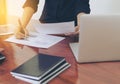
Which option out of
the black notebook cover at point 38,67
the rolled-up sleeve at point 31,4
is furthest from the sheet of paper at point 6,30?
the black notebook cover at point 38,67

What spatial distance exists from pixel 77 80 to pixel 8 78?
308 mm

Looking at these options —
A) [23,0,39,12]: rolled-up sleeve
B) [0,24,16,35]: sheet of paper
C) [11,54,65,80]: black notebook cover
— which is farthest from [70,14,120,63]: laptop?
[23,0,39,12]: rolled-up sleeve

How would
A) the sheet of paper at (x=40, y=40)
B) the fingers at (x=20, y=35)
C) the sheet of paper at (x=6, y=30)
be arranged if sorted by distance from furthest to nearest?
the sheet of paper at (x=6, y=30) → the fingers at (x=20, y=35) → the sheet of paper at (x=40, y=40)

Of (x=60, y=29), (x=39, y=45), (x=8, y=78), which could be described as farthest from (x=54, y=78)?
(x=60, y=29)

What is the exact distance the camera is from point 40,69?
0.99 meters

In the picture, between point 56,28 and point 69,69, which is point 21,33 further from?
point 69,69

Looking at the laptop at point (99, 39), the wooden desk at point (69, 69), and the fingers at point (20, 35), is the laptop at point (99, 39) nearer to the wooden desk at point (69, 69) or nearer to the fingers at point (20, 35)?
the wooden desk at point (69, 69)

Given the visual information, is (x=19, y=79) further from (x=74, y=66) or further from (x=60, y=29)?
(x=60, y=29)

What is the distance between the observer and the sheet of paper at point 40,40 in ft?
4.62

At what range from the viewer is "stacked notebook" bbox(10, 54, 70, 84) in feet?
3.10

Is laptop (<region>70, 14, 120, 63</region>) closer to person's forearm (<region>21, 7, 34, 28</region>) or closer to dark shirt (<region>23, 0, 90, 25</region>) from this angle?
person's forearm (<region>21, 7, 34, 28</region>)

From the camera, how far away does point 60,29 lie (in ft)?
5.29

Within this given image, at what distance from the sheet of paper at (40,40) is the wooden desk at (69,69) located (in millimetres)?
42

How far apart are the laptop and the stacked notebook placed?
0.40 feet
